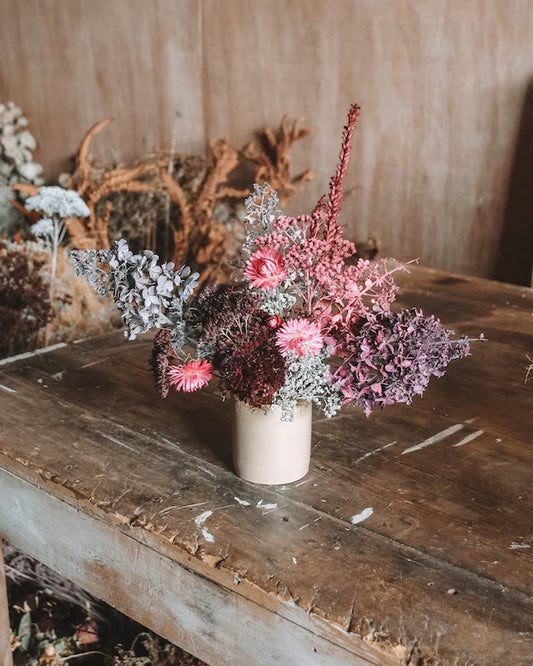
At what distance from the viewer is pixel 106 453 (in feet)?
3.67

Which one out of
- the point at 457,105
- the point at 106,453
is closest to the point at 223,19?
the point at 457,105

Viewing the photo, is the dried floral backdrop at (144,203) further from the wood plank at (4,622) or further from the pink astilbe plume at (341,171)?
the pink astilbe plume at (341,171)

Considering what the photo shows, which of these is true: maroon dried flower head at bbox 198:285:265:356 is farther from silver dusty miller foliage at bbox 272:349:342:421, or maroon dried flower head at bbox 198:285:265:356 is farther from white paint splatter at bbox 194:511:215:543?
white paint splatter at bbox 194:511:215:543

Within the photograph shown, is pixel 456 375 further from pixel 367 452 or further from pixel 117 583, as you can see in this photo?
pixel 117 583

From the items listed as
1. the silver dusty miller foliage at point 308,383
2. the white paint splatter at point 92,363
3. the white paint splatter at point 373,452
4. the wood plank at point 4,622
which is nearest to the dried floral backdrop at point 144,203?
the white paint splatter at point 92,363

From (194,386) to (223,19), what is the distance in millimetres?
2908

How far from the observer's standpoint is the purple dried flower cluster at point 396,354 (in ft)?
2.71

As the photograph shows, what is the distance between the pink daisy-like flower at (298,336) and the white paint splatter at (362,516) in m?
0.26

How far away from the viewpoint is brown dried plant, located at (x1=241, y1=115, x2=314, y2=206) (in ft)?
10.5

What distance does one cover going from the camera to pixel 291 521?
935mm

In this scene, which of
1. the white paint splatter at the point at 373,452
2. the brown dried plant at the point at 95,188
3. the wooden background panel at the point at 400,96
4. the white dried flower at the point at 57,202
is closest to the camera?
the white paint splatter at the point at 373,452

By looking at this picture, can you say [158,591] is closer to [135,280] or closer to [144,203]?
[135,280]

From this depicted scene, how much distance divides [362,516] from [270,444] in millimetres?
157

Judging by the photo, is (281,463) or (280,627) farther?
(281,463)
